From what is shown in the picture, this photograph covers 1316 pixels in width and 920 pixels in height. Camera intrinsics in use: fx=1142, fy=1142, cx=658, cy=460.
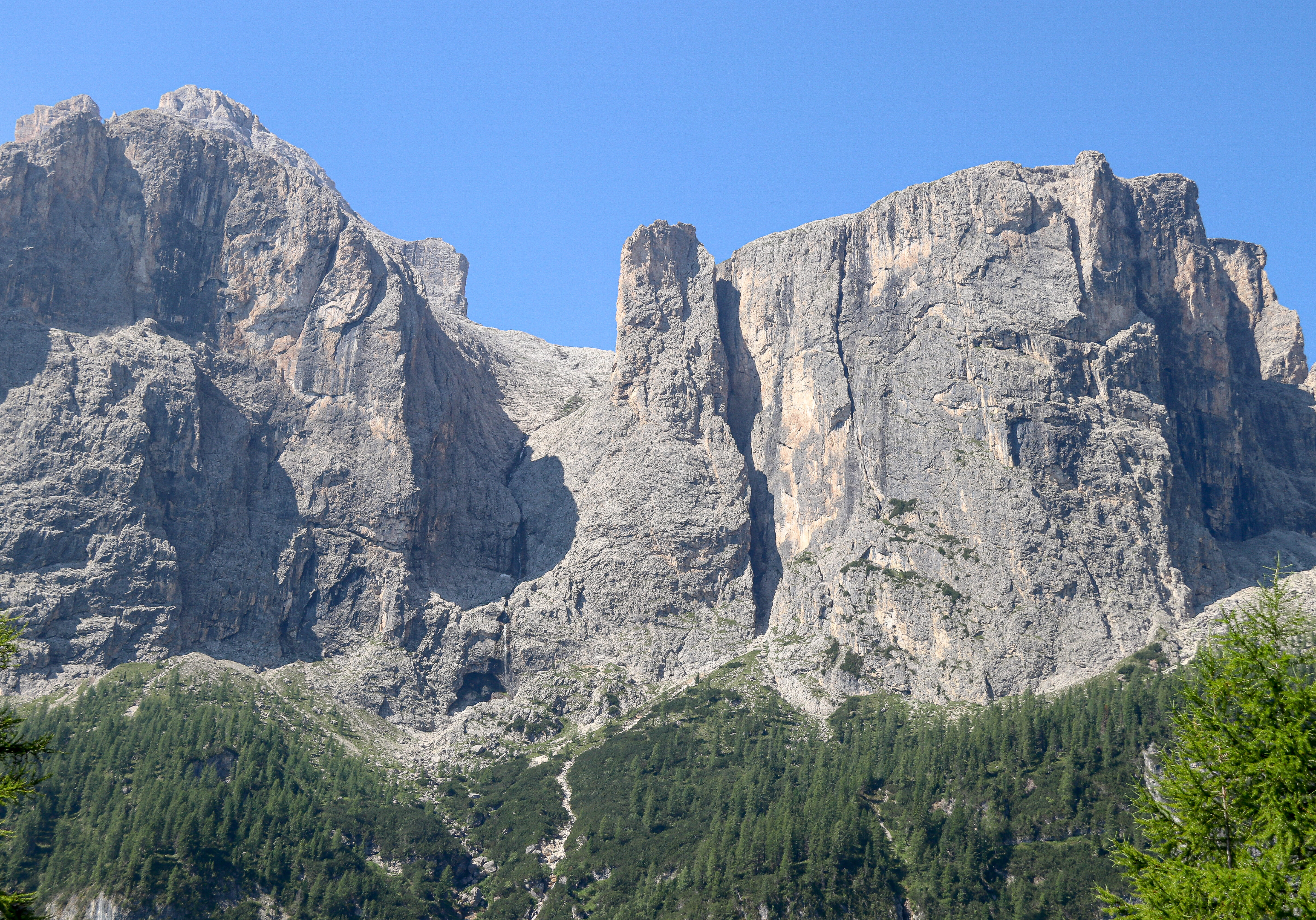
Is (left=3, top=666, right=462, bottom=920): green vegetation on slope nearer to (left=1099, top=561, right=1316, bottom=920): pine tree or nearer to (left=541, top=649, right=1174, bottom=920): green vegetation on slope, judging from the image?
(left=541, top=649, right=1174, bottom=920): green vegetation on slope

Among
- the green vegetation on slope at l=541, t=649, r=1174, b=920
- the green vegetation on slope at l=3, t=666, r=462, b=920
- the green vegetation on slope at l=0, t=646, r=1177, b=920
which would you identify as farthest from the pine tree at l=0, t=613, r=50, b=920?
the green vegetation on slope at l=3, t=666, r=462, b=920

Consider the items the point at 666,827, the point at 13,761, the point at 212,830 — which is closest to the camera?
the point at 13,761

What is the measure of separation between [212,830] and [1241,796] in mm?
170307

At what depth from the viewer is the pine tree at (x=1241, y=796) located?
27000 mm

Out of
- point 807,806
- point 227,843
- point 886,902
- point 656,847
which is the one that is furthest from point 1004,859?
point 227,843

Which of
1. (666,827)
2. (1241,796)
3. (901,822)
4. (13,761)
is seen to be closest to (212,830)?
(666,827)

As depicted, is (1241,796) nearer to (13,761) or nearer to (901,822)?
(13,761)

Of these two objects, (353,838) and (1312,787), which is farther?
(353,838)

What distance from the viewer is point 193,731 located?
19438cm

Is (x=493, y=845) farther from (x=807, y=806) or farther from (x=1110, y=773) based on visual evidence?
(x=1110, y=773)

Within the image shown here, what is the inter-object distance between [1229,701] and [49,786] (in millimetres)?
180257

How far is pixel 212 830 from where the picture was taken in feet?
561

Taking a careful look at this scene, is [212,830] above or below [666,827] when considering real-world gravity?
below

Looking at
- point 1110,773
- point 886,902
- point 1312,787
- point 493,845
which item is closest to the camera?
point 1312,787
